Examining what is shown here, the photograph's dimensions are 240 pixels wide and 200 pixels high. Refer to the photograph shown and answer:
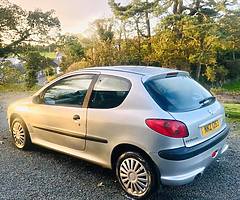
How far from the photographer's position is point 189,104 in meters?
3.75

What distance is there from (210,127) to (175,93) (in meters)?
0.60

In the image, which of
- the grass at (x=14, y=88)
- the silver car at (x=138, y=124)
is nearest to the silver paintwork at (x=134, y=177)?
the silver car at (x=138, y=124)

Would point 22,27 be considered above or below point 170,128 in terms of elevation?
above

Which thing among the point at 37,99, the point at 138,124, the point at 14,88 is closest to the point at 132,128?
the point at 138,124

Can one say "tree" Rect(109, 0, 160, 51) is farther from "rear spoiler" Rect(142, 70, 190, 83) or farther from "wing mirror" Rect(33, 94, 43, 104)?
"rear spoiler" Rect(142, 70, 190, 83)

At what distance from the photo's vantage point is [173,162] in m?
3.35

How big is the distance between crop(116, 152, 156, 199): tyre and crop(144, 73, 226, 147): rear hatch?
1.82 feet

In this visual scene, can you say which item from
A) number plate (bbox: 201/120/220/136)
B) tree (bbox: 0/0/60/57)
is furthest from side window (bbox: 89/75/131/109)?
tree (bbox: 0/0/60/57)

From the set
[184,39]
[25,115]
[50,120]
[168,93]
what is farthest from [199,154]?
[184,39]

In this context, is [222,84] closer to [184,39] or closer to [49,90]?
[184,39]

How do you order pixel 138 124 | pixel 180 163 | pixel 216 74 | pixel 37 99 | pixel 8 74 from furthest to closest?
1. pixel 216 74
2. pixel 8 74
3. pixel 37 99
4. pixel 138 124
5. pixel 180 163

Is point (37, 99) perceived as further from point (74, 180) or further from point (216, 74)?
point (216, 74)

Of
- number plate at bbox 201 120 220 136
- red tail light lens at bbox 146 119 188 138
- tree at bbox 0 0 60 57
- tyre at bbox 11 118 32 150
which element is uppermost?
tree at bbox 0 0 60 57

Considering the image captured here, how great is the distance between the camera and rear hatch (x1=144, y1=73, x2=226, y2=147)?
11.5 feet
